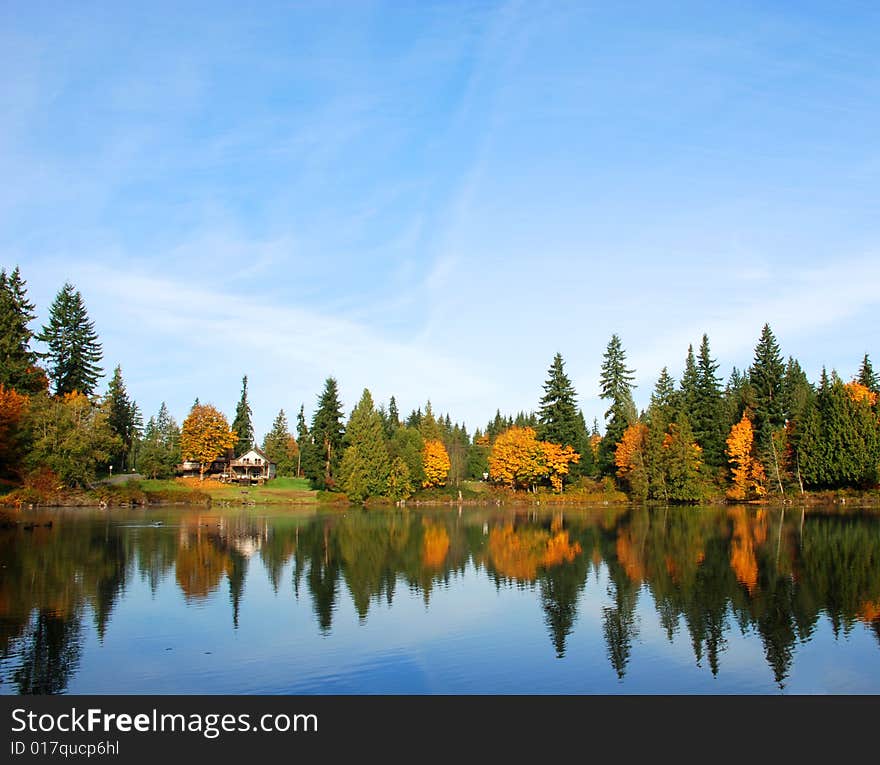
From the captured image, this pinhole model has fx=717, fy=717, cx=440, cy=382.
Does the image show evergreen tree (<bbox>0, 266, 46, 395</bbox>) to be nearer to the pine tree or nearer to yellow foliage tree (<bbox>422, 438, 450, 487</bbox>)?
the pine tree

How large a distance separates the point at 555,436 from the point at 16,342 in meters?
71.0

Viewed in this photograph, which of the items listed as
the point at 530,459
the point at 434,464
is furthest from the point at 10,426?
the point at 530,459

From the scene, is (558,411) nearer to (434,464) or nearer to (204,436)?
(434,464)

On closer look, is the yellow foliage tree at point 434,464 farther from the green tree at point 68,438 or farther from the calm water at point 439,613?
the calm water at point 439,613

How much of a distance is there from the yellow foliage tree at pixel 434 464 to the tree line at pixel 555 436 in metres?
0.22

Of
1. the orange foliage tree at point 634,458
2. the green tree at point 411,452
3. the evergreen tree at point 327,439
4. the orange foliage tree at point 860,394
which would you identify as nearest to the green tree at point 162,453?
the evergreen tree at point 327,439

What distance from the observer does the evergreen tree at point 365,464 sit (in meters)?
98.7

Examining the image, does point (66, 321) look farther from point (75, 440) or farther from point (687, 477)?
point (687, 477)

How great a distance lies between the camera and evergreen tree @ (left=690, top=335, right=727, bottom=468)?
327 feet

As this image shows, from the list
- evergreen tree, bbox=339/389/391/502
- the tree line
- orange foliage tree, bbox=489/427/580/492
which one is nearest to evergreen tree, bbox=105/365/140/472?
the tree line

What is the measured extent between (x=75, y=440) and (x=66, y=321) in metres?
28.9

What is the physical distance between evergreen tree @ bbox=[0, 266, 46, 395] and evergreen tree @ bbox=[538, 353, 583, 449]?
67460 mm

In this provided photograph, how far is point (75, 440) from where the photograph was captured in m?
76.8
